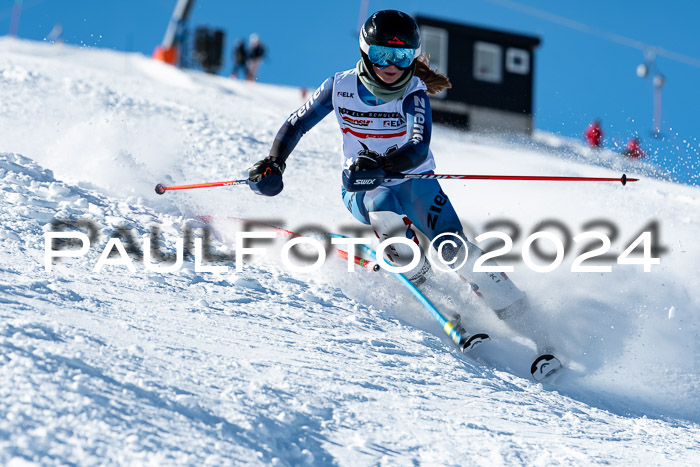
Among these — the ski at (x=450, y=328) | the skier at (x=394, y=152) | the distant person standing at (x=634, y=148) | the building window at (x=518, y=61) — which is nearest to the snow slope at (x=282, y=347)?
the ski at (x=450, y=328)

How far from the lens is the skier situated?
3803 mm

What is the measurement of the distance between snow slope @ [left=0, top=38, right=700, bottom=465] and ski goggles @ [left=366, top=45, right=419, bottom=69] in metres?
1.21

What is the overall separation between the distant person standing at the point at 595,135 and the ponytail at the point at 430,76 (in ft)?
50.3

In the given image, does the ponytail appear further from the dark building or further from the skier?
the dark building

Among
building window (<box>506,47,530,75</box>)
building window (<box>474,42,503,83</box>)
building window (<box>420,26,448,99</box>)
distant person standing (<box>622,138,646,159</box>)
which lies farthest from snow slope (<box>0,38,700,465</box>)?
building window (<box>506,47,530,75</box>)

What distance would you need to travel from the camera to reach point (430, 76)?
4180mm

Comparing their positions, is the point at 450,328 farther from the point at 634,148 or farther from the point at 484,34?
the point at 484,34

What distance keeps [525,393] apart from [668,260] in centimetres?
253

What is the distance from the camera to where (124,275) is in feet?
11.2

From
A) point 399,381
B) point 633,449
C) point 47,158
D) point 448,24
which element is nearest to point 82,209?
point 47,158

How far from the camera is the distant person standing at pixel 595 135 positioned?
61.1 ft

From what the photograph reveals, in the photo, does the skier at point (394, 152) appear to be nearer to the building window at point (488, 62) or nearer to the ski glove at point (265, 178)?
the ski glove at point (265, 178)

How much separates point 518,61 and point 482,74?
164 centimetres

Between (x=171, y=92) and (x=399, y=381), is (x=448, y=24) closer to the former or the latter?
(x=171, y=92)
